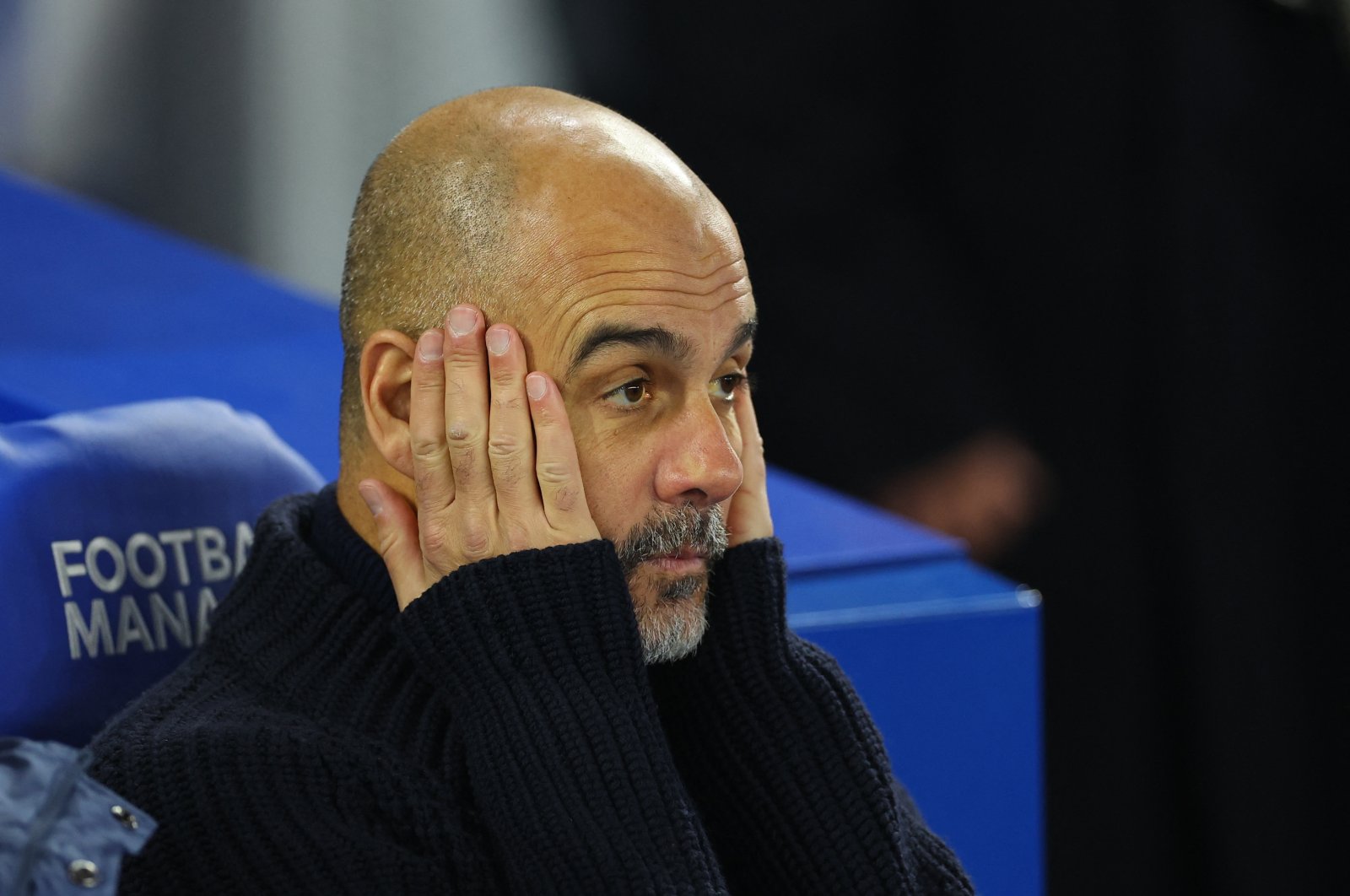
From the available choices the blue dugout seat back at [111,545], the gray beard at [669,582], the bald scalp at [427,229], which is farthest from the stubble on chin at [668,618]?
the blue dugout seat back at [111,545]

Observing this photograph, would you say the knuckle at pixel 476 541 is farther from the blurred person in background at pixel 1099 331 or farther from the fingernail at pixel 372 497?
the blurred person in background at pixel 1099 331

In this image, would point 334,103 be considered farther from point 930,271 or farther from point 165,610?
point 165,610

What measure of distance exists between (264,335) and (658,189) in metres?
0.73

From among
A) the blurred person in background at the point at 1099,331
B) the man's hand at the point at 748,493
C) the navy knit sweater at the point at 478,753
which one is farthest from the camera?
the blurred person in background at the point at 1099,331

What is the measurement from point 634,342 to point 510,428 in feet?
0.29

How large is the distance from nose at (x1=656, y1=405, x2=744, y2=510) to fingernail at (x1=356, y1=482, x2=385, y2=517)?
174 millimetres

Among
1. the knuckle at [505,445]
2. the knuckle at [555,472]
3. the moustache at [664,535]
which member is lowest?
the moustache at [664,535]

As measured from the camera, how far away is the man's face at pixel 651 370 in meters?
0.97

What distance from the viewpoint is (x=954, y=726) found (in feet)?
4.48

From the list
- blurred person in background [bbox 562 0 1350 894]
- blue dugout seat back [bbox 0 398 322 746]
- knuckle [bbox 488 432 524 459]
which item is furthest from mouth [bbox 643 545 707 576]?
blurred person in background [bbox 562 0 1350 894]

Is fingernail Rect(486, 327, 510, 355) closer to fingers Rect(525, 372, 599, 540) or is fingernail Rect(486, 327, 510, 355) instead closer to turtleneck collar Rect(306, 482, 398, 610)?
fingers Rect(525, 372, 599, 540)

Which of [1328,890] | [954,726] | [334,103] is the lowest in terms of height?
[1328,890]

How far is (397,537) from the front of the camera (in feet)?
3.29

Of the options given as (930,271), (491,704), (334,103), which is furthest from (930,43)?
(491,704)
